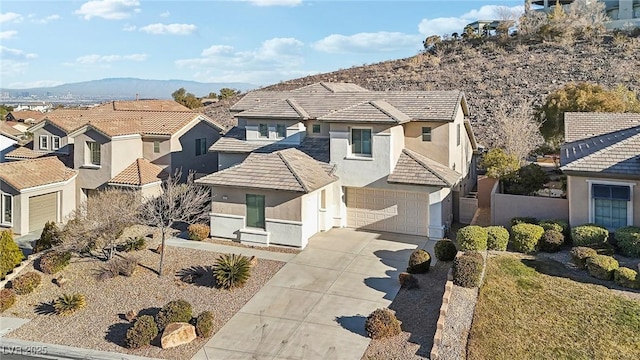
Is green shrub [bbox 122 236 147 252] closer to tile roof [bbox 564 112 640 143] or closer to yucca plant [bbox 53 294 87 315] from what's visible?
yucca plant [bbox 53 294 87 315]

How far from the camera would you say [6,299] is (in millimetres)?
16734

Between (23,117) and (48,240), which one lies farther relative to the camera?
(23,117)

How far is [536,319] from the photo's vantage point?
1345 cm

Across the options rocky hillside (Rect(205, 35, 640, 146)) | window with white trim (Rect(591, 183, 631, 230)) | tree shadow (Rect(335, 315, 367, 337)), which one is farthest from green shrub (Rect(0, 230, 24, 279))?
rocky hillside (Rect(205, 35, 640, 146))

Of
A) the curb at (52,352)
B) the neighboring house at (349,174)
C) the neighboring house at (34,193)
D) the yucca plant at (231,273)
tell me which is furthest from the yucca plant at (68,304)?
the neighboring house at (34,193)

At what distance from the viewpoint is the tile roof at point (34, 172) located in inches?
1049

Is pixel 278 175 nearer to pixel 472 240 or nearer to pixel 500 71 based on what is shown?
pixel 472 240

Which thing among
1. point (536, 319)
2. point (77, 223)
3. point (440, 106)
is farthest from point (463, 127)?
point (77, 223)

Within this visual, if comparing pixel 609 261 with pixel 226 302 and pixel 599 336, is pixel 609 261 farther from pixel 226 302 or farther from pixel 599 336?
pixel 226 302

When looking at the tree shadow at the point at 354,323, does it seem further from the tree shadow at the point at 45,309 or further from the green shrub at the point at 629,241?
the green shrub at the point at 629,241

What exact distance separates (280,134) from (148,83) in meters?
163

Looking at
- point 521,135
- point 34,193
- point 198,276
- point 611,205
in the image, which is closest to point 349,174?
point 198,276

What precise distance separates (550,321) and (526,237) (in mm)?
5809

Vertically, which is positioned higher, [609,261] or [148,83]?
[148,83]
